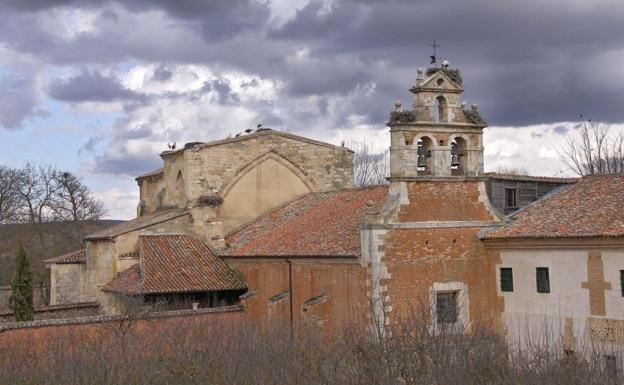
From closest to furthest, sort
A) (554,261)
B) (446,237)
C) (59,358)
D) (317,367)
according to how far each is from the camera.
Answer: (317,367)
(59,358)
(554,261)
(446,237)

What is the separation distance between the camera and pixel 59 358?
57.9ft

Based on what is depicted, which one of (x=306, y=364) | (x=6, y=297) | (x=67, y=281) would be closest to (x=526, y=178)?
(x=306, y=364)

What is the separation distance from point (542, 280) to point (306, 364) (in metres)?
8.64

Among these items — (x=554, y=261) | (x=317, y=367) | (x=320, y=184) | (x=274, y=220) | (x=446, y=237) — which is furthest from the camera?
(x=320, y=184)

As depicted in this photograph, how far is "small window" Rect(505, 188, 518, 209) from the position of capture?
26.7 meters

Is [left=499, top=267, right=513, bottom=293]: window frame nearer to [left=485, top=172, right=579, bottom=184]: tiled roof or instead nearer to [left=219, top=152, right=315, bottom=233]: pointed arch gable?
[left=485, top=172, right=579, bottom=184]: tiled roof

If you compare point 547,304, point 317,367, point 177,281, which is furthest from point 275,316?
point 317,367

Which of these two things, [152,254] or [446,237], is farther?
[152,254]

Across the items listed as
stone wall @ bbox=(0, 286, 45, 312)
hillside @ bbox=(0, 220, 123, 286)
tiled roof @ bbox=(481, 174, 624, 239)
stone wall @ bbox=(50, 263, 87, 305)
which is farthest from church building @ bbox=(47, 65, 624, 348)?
hillside @ bbox=(0, 220, 123, 286)

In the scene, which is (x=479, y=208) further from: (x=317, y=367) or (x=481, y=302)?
(x=317, y=367)

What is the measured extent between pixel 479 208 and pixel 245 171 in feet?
34.6

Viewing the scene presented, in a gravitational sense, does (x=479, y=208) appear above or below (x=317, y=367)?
above

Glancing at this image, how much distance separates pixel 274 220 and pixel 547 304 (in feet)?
37.2

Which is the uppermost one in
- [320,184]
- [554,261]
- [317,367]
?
[320,184]
